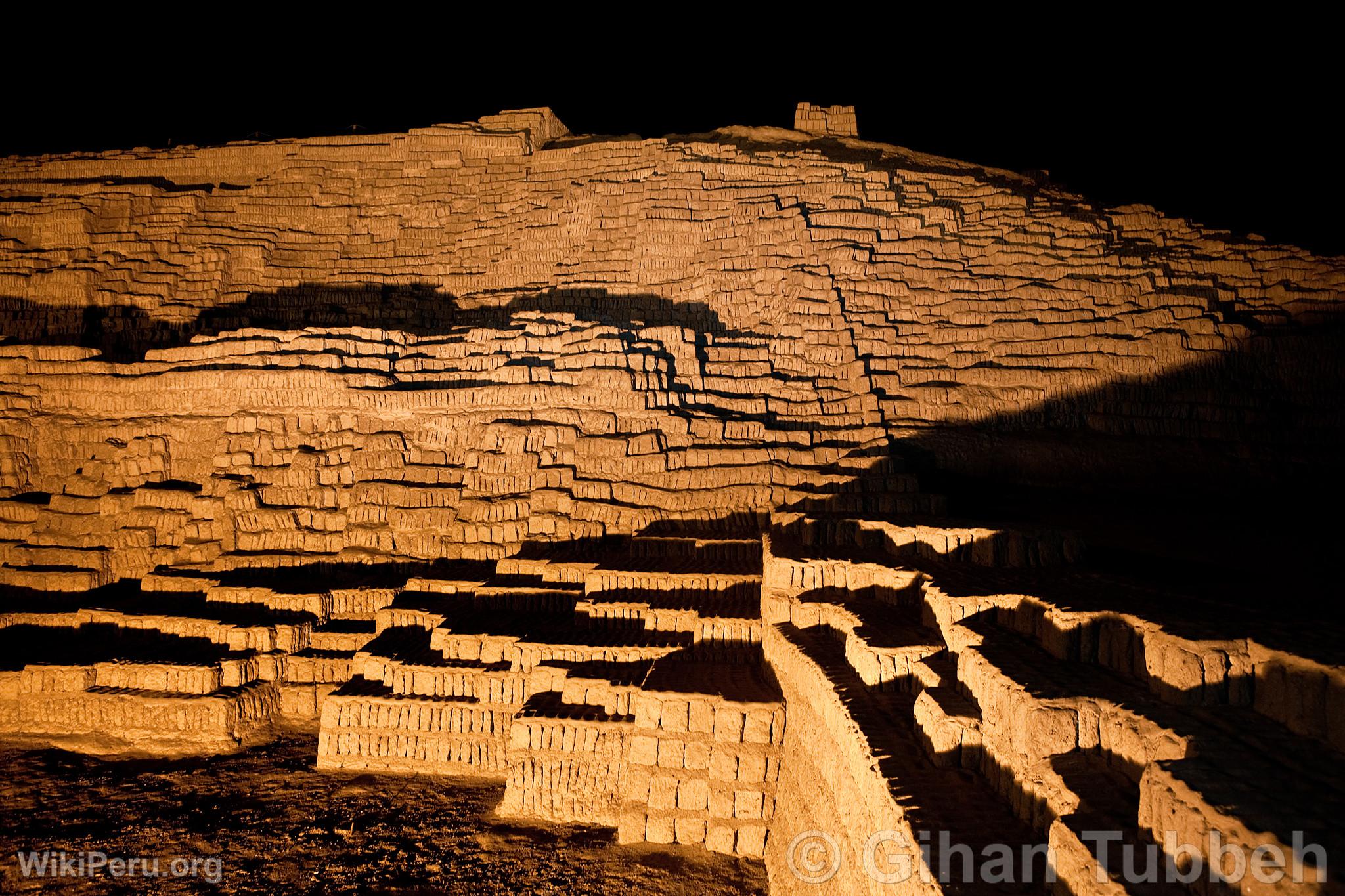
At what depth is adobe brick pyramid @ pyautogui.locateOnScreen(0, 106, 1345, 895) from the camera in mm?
4906

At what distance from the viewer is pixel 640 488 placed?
12703mm

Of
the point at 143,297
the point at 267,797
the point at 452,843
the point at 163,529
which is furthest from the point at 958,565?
the point at 143,297

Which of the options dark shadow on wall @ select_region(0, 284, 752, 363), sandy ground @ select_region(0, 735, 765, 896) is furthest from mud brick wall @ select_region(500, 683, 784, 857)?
dark shadow on wall @ select_region(0, 284, 752, 363)

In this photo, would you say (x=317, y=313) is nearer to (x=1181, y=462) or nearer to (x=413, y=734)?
(x=413, y=734)

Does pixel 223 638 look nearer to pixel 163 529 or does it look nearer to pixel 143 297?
pixel 163 529

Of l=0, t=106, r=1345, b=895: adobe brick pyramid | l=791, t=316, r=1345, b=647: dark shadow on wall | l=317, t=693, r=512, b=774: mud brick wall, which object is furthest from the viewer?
l=791, t=316, r=1345, b=647: dark shadow on wall

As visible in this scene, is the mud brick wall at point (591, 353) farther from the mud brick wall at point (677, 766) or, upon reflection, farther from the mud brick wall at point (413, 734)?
the mud brick wall at point (677, 766)

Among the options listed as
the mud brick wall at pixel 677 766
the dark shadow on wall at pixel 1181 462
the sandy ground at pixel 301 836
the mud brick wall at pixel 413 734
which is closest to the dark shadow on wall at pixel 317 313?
the dark shadow on wall at pixel 1181 462

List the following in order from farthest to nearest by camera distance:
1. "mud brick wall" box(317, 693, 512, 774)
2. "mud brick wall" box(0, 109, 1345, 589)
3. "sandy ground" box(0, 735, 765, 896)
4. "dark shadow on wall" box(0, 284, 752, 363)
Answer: "dark shadow on wall" box(0, 284, 752, 363)
"mud brick wall" box(0, 109, 1345, 589)
"mud brick wall" box(317, 693, 512, 774)
"sandy ground" box(0, 735, 765, 896)

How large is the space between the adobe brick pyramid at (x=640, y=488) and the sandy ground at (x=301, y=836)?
1.12 ft

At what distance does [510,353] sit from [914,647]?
10969 millimetres

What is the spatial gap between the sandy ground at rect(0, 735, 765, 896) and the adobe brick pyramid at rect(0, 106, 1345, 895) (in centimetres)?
34

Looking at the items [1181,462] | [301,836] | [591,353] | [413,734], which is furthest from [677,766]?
[1181,462]

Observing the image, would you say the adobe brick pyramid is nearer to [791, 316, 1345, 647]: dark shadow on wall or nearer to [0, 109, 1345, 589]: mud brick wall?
[0, 109, 1345, 589]: mud brick wall
